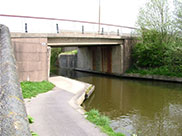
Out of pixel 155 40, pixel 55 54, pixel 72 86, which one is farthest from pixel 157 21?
pixel 55 54

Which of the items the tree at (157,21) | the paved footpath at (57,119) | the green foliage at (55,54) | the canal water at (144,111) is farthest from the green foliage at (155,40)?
the green foliage at (55,54)

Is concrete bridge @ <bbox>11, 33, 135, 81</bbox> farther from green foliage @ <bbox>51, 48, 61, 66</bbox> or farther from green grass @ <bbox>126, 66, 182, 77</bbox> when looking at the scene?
green foliage @ <bbox>51, 48, 61, 66</bbox>

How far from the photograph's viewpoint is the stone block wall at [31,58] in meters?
12.6

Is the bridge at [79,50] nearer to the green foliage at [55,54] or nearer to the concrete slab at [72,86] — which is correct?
the concrete slab at [72,86]

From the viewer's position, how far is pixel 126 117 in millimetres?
8672

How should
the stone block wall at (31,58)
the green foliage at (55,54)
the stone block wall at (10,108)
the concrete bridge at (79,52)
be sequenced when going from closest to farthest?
1. the stone block wall at (10,108)
2. the stone block wall at (31,58)
3. the concrete bridge at (79,52)
4. the green foliage at (55,54)

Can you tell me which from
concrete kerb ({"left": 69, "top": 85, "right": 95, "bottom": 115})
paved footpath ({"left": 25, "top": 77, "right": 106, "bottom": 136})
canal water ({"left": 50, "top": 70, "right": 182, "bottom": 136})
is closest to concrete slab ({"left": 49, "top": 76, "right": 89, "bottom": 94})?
concrete kerb ({"left": 69, "top": 85, "right": 95, "bottom": 115})

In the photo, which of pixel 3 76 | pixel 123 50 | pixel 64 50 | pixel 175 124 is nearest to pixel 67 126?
pixel 3 76

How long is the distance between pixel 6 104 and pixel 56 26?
13.1 meters

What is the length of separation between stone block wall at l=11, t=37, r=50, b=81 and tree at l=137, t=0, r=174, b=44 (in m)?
12.3

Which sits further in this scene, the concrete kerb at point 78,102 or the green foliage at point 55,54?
the green foliage at point 55,54

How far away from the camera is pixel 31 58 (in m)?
13.2

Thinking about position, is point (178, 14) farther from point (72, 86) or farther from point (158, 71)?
point (72, 86)

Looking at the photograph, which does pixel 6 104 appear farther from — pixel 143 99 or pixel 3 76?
pixel 143 99
